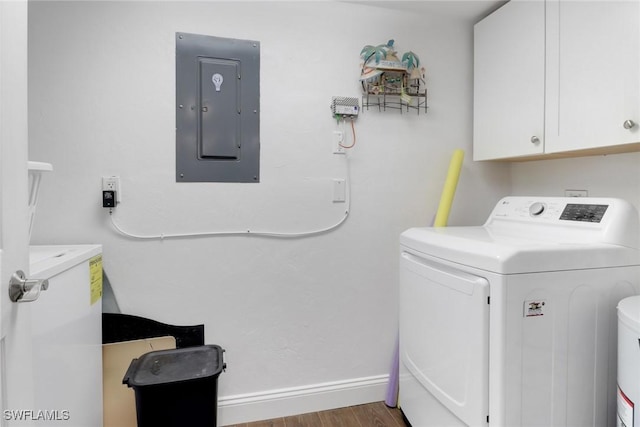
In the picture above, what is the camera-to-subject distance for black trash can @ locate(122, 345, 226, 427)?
1.31 metres

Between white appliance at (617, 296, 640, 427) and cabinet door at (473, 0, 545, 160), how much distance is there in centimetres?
81

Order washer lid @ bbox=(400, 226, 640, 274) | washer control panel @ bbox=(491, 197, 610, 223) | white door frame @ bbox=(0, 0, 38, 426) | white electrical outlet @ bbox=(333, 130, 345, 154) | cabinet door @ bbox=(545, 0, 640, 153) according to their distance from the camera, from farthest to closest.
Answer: white electrical outlet @ bbox=(333, 130, 345, 154)
washer control panel @ bbox=(491, 197, 610, 223)
cabinet door @ bbox=(545, 0, 640, 153)
washer lid @ bbox=(400, 226, 640, 274)
white door frame @ bbox=(0, 0, 38, 426)

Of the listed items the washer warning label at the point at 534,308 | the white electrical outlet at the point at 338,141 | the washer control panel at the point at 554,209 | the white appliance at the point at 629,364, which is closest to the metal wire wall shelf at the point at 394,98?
the white electrical outlet at the point at 338,141

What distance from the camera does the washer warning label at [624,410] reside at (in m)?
1.01

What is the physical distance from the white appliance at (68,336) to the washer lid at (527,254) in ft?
4.25

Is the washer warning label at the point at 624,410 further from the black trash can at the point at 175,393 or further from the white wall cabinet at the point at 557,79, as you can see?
the black trash can at the point at 175,393

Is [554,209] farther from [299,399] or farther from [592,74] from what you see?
[299,399]

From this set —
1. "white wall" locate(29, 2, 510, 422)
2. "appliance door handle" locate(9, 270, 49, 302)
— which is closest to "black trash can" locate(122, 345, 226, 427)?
"white wall" locate(29, 2, 510, 422)

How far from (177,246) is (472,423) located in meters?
1.44

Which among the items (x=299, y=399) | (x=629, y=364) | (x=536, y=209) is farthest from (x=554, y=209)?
(x=299, y=399)

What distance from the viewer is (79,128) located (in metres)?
1.57

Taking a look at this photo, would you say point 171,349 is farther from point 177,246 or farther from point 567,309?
point 567,309

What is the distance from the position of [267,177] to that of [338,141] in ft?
1.42

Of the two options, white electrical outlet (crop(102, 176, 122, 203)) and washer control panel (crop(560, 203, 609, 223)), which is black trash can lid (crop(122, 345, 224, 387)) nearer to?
white electrical outlet (crop(102, 176, 122, 203))
